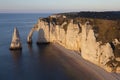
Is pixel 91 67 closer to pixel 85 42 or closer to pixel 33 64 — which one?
pixel 85 42

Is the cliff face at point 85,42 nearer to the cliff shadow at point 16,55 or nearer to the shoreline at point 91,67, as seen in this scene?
the shoreline at point 91,67

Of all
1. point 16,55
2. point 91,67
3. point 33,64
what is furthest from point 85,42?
point 16,55

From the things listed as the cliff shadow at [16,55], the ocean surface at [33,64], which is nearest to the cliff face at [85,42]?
the ocean surface at [33,64]

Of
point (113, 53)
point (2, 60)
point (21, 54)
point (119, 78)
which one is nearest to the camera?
point (119, 78)

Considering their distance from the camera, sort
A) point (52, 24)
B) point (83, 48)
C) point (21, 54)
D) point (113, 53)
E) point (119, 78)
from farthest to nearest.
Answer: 1. point (52, 24)
2. point (21, 54)
3. point (83, 48)
4. point (113, 53)
5. point (119, 78)

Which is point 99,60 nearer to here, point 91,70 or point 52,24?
point 91,70

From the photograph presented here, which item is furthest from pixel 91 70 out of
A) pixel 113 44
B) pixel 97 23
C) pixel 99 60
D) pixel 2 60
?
pixel 2 60

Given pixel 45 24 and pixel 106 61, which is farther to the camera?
pixel 45 24

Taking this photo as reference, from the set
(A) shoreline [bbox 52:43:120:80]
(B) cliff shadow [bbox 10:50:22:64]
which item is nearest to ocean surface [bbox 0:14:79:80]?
(B) cliff shadow [bbox 10:50:22:64]

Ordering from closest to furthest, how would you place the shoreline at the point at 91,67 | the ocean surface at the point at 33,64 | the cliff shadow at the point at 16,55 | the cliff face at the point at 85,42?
the shoreline at the point at 91,67
the cliff face at the point at 85,42
the ocean surface at the point at 33,64
the cliff shadow at the point at 16,55
